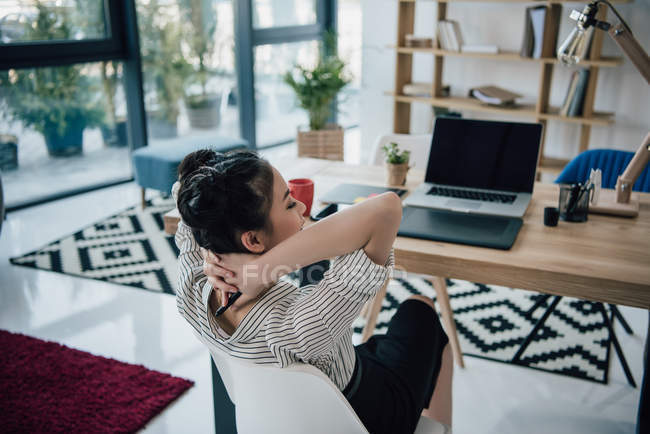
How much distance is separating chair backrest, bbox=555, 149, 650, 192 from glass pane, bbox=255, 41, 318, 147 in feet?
11.0

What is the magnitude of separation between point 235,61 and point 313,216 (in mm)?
3853

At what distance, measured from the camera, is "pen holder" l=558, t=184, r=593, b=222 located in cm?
175

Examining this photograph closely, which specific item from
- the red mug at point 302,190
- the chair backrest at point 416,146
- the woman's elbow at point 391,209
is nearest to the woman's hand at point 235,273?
the woman's elbow at point 391,209

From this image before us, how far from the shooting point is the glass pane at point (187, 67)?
4.61 metres

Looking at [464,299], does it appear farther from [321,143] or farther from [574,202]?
[321,143]

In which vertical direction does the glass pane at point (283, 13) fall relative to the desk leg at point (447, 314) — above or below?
above

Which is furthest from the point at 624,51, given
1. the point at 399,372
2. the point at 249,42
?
the point at 249,42

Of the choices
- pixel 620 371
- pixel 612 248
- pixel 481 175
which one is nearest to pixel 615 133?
pixel 620 371

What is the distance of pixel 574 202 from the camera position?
1754mm

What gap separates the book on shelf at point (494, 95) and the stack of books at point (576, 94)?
0.35 m

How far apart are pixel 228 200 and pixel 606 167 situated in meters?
1.84

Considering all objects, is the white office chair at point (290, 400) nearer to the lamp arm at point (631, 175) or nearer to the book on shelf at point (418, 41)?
the lamp arm at point (631, 175)

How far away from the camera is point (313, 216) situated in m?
1.79

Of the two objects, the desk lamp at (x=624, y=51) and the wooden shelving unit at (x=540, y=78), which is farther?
the wooden shelving unit at (x=540, y=78)
